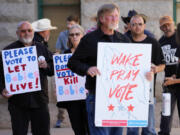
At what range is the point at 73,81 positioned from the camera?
5.99 m

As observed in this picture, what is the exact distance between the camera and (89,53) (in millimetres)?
4531

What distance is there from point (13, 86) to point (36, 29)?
2.14m

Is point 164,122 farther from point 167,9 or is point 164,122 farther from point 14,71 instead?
point 167,9

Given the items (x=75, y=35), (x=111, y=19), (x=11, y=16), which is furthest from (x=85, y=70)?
(x=11, y=16)

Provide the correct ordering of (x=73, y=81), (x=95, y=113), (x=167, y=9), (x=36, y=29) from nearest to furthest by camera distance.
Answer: (x=95, y=113) < (x=73, y=81) < (x=36, y=29) < (x=167, y=9)

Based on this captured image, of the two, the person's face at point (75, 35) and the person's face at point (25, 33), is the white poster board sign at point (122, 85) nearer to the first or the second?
the person's face at point (25, 33)

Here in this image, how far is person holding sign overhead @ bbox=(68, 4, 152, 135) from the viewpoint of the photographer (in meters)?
4.50

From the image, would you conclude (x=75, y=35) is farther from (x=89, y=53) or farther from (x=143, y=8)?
(x=143, y=8)

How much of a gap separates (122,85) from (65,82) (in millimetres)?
1633

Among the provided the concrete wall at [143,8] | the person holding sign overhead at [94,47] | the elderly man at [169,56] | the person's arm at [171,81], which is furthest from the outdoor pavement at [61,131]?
the person holding sign overhead at [94,47]

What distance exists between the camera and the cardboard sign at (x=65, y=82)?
231 inches

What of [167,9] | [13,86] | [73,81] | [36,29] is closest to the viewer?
[13,86]

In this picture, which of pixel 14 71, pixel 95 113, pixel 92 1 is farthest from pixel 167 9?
pixel 95 113

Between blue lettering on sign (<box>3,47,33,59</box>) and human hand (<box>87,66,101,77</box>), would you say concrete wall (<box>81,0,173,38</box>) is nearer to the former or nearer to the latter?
blue lettering on sign (<box>3,47,33,59</box>)
